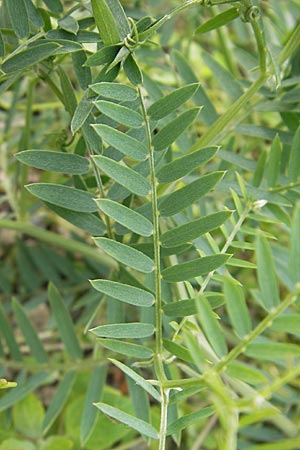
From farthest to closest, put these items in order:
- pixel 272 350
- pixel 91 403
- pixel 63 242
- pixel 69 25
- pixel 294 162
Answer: pixel 63 242
pixel 91 403
pixel 294 162
pixel 69 25
pixel 272 350

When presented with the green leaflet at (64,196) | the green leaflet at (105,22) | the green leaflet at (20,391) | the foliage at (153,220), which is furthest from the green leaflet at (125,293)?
the green leaflet at (20,391)

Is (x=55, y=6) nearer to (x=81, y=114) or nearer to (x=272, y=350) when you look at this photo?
(x=81, y=114)

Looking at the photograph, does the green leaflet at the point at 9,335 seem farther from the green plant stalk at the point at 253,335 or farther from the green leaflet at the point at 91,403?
the green plant stalk at the point at 253,335

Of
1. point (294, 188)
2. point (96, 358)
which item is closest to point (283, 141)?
point (294, 188)

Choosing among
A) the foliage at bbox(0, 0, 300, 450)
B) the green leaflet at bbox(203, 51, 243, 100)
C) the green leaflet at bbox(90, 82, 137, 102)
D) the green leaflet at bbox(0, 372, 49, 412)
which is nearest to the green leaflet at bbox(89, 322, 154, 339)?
the foliage at bbox(0, 0, 300, 450)

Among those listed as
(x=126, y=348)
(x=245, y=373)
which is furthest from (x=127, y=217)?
(x=245, y=373)

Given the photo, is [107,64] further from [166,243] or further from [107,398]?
[107,398]

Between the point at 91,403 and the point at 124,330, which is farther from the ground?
the point at 124,330

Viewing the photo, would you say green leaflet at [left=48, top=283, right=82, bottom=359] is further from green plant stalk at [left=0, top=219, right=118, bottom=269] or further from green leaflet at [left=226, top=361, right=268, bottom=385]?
green leaflet at [left=226, top=361, right=268, bottom=385]
